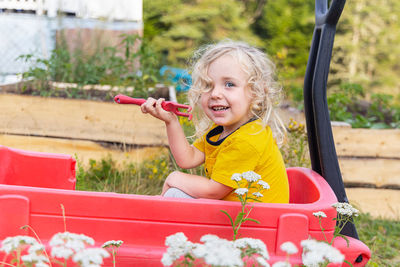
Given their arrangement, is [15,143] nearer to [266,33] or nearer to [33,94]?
[33,94]

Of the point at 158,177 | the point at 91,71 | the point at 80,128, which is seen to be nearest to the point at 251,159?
the point at 158,177

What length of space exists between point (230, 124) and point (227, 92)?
5.7 inches

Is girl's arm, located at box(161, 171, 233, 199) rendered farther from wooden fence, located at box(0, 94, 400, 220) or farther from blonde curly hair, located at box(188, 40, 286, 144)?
wooden fence, located at box(0, 94, 400, 220)

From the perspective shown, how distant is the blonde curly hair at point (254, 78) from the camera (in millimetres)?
1578

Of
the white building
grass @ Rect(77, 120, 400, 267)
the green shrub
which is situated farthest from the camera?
the white building

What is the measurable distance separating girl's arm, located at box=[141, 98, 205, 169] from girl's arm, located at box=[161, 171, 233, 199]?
11 centimetres

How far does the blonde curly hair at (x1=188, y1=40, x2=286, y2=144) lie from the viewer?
1.58m

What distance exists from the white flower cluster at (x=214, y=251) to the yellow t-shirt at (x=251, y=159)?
1.42ft

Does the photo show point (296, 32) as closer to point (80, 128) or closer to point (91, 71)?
point (91, 71)

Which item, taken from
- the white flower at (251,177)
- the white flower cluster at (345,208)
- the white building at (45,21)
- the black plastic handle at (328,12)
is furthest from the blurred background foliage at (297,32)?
the white flower at (251,177)

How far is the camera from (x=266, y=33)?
11297 millimetres

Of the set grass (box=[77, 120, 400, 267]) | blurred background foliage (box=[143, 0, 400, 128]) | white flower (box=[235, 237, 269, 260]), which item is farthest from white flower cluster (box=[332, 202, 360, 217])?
blurred background foliage (box=[143, 0, 400, 128])

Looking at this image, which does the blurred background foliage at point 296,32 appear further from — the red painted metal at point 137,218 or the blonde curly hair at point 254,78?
the red painted metal at point 137,218

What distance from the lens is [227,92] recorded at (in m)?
1.53
